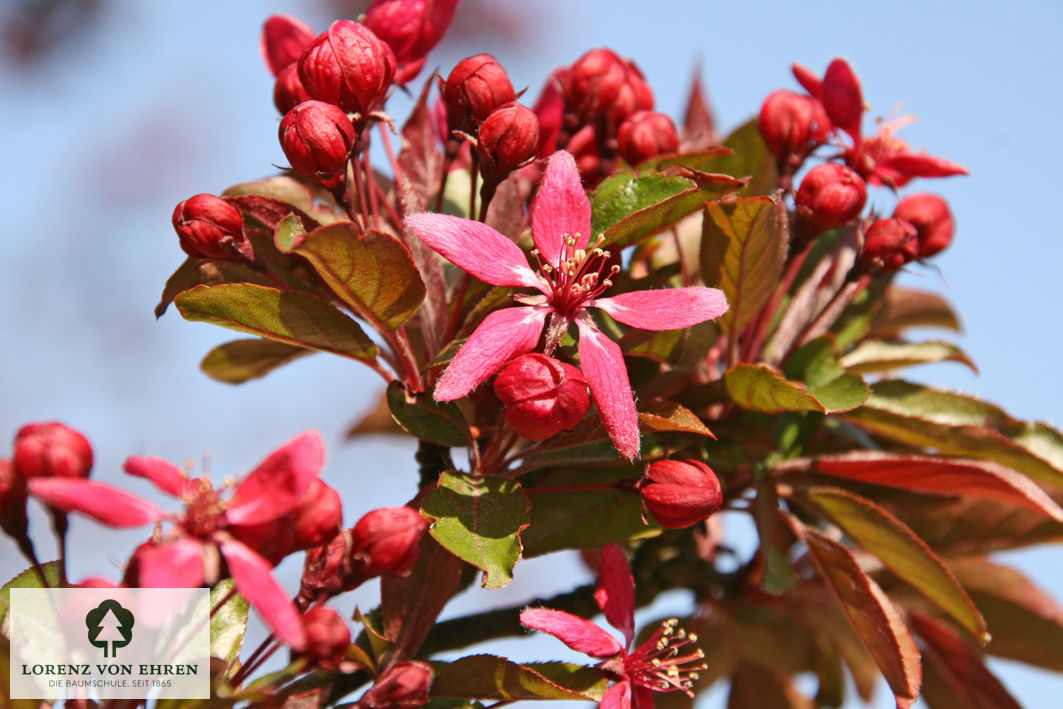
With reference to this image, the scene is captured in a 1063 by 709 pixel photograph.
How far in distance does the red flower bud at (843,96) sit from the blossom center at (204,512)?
49.6 inches

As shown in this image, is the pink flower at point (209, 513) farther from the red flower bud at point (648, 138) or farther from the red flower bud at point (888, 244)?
the red flower bud at point (888, 244)

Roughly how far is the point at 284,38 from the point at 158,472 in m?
0.97

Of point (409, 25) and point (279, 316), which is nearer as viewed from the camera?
point (279, 316)

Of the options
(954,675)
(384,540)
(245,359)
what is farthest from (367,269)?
(954,675)

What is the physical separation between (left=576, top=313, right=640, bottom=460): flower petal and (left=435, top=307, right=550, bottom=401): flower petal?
0.08m

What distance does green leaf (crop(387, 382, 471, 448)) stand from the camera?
1480 millimetres

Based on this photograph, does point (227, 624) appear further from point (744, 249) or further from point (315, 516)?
point (744, 249)

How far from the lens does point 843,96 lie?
1.79 metres

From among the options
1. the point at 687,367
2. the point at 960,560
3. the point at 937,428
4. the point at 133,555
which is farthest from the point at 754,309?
the point at 133,555

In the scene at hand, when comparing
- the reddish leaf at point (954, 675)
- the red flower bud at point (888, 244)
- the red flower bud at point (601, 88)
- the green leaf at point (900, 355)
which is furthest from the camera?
the reddish leaf at point (954, 675)

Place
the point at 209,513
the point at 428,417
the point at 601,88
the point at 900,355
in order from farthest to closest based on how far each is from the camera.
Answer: the point at 900,355 → the point at 601,88 → the point at 428,417 → the point at 209,513

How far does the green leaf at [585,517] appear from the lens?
1.56 m

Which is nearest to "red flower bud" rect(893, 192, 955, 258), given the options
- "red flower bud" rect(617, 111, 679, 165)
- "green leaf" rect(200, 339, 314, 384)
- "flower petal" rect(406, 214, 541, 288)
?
"red flower bud" rect(617, 111, 679, 165)

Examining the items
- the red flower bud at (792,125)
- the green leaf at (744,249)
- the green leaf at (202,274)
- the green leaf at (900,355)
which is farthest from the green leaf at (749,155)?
the green leaf at (202,274)
